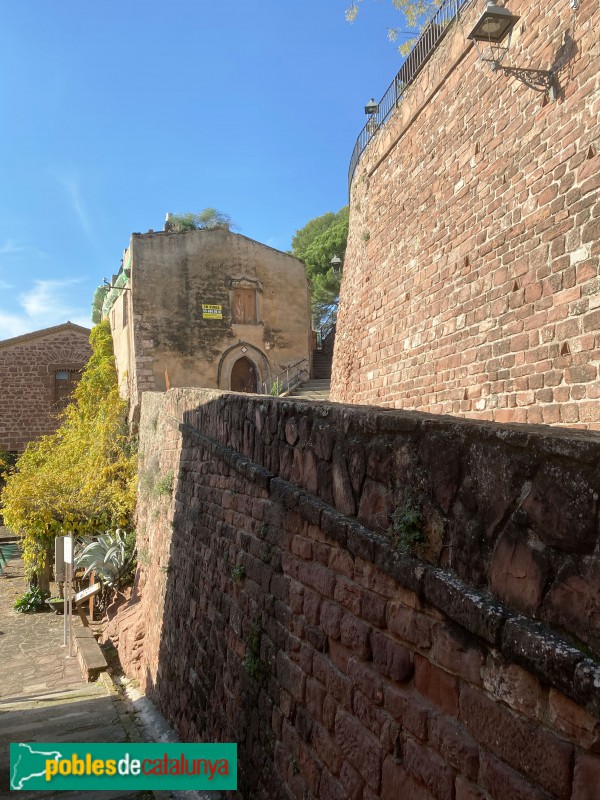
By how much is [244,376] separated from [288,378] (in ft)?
5.17

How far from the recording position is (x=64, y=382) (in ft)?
88.7

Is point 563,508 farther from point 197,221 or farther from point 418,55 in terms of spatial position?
point 197,221

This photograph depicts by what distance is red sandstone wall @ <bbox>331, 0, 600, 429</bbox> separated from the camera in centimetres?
532

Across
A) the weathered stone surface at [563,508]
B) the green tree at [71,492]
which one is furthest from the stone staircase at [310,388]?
the weathered stone surface at [563,508]

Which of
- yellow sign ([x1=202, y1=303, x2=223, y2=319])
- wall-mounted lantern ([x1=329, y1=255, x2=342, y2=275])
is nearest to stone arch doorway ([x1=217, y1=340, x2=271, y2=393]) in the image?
yellow sign ([x1=202, y1=303, x2=223, y2=319])

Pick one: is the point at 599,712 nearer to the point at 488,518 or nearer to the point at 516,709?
the point at 516,709

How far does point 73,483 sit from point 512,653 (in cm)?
1400

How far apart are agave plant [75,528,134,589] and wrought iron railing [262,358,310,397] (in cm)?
846

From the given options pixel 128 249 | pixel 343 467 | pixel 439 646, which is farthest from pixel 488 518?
pixel 128 249

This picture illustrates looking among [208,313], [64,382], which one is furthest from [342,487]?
[64,382]

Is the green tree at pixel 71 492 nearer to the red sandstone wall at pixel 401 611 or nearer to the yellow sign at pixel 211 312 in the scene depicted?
the yellow sign at pixel 211 312

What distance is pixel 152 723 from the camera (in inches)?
258

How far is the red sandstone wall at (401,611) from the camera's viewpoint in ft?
5.35

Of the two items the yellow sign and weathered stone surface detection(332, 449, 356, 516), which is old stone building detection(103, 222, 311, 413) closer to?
the yellow sign
